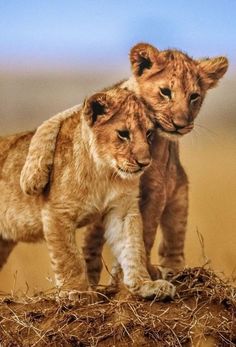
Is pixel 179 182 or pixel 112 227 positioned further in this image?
pixel 179 182

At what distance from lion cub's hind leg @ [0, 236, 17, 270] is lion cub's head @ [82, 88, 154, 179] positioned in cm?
67

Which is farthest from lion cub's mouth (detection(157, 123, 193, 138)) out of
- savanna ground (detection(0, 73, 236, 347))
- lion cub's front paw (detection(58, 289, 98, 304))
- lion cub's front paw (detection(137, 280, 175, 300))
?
lion cub's front paw (detection(58, 289, 98, 304))

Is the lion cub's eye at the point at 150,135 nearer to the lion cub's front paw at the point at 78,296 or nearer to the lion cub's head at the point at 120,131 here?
the lion cub's head at the point at 120,131

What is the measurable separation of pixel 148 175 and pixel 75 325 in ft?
2.76

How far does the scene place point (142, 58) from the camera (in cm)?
404

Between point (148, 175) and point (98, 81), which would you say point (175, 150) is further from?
point (98, 81)

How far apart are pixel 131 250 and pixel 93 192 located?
318 mm

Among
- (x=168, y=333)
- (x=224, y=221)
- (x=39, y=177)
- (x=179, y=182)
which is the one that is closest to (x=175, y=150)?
(x=179, y=182)

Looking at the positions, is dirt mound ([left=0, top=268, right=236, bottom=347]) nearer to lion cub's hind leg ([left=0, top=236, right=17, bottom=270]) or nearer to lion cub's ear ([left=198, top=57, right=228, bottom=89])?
lion cub's hind leg ([left=0, top=236, right=17, bottom=270])

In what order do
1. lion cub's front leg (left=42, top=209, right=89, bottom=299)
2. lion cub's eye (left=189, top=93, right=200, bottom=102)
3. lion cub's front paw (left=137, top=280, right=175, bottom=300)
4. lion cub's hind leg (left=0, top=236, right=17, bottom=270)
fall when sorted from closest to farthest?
lion cub's front paw (left=137, top=280, right=175, bottom=300) < lion cub's front leg (left=42, top=209, right=89, bottom=299) < lion cub's eye (left=189, top=93, right=200, bottom=102) < lion cub's hind leg (left=0, top=236, right=17, bottom=270)

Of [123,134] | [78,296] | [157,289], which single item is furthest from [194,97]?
[78,296]

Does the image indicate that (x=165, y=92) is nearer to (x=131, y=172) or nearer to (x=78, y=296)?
(x=131, y=172)

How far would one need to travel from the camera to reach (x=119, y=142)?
3881 millimetres

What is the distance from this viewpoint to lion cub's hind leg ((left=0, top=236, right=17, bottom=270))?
414cm
